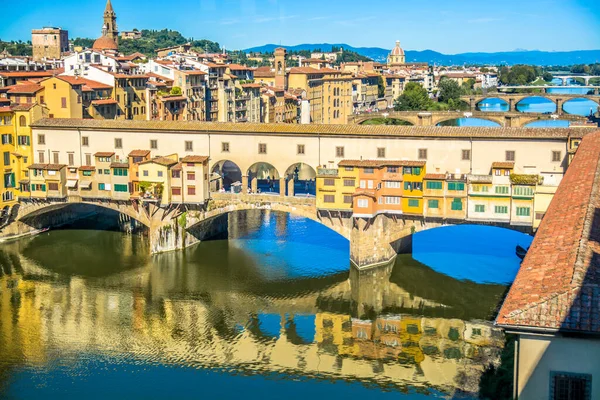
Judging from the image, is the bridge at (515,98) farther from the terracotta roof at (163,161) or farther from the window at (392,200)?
the terracotta roof at (163,161)

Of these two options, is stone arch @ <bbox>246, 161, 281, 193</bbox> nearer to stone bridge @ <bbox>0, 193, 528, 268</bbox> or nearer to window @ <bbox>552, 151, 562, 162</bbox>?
stone bridge @ <bbox>0, 193, 528, 268</bbox>

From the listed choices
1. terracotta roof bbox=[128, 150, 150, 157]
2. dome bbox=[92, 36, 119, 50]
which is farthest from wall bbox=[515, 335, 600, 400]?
dome bbox=[92, 36, 119, 50]

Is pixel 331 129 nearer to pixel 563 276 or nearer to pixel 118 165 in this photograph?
pixel 118 165

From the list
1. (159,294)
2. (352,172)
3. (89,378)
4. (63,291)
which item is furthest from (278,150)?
(89,378)

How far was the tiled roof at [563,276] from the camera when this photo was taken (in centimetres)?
988

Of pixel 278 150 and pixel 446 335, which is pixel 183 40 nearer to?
pixel 278 150

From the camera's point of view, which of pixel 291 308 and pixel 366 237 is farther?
pixel 366 237

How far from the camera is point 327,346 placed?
2156cm

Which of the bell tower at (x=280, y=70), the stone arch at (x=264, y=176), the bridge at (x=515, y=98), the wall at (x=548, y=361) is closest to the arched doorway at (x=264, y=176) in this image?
the stone arch at (x=264, y=176)

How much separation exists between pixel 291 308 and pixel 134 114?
2176 centimetres

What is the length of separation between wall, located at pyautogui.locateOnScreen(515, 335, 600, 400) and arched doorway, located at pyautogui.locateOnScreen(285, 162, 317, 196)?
2057 centimetres

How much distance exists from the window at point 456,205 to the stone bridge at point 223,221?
0.53m

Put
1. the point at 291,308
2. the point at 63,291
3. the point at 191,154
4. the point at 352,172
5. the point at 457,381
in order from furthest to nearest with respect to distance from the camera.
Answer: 1. the point at 191,154
2. the point at 352,172
3. the point at 63,291
4. the point at 291,308
5. the point at 457,381

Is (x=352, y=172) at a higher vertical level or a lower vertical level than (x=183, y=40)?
lower
